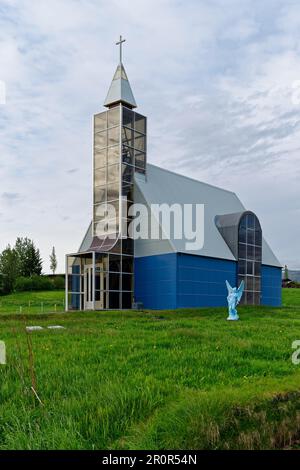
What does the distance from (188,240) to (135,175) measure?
480 centimetres

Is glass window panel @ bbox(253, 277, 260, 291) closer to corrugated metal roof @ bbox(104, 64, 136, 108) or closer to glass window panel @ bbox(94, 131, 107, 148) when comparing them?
glass window panel @ bbox(94, 131, 107, 148)

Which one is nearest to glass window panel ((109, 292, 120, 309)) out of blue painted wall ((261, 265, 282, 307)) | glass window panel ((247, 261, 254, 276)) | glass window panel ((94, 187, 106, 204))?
glass window panel ((94, 187, 106, 204))

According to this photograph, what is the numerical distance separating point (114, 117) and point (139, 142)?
2038 mm

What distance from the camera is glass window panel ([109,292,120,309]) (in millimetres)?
27828

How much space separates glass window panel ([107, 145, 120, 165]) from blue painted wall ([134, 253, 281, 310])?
18.9 feet

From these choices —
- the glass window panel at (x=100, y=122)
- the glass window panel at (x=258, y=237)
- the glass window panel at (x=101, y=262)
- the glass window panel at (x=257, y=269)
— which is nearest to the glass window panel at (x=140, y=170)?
the glass window panel at (x=100, y=122)

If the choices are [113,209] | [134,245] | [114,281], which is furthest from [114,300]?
[113,209]

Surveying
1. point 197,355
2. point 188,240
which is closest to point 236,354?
point 197,355

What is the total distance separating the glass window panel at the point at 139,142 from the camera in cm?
2992

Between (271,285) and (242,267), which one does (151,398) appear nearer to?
(242,267)

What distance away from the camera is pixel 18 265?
62.5 metres

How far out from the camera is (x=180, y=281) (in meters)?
27.2

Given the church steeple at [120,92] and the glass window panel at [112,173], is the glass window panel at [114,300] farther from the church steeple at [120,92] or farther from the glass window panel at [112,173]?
the church steeple at [120,92]

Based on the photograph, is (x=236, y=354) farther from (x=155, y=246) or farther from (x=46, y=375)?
(x=155, y=246)
